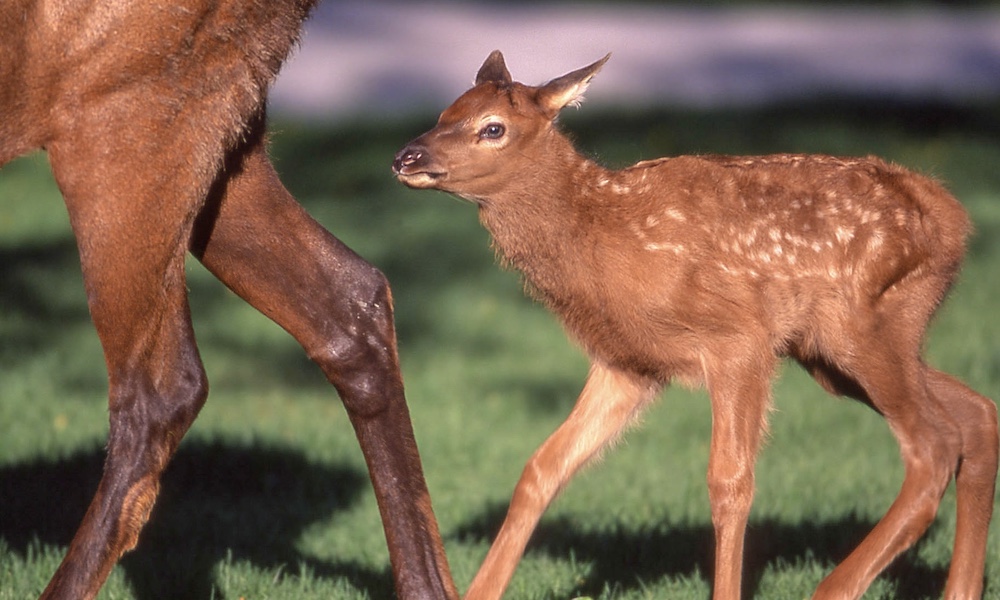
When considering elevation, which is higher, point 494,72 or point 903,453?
point 494,72

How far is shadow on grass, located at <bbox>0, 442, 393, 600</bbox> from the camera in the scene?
600cm

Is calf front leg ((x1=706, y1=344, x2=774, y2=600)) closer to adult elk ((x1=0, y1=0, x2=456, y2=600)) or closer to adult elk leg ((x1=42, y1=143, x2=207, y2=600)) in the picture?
adult elk ((x1=0, y1=0, x2=456, y2=600))

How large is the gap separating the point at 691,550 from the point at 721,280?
5.09 feet

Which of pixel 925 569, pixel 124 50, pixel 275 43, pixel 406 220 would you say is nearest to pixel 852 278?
pixel 925 569

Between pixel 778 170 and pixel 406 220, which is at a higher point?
pixel 778 170

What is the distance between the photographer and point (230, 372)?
9.84 m

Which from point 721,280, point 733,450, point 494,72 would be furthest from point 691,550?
point 494,72

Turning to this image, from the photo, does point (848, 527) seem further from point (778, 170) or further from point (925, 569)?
point (778, 170)

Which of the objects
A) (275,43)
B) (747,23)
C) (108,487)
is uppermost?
(275,43)

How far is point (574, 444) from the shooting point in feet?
18.4

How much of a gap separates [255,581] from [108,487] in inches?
43.6

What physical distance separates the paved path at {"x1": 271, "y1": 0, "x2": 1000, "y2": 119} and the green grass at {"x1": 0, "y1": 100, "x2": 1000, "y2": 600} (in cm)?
315

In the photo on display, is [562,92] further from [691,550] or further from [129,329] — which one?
[691,550]

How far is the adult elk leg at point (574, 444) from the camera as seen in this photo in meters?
5.52
